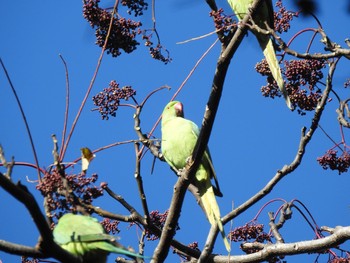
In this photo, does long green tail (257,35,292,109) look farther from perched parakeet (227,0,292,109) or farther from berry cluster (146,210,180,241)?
berry cluster (146,210,180,241)

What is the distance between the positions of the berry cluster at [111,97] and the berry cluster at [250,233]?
1280mm

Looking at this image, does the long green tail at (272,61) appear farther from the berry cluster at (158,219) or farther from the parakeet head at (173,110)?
the parakeet head at (173,110)

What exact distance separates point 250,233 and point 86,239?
5.82 ft

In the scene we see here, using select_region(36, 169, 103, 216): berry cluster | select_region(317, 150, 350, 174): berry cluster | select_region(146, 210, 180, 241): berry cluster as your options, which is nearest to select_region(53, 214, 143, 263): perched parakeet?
select_region(36, 169, 103, 216): berry cluster

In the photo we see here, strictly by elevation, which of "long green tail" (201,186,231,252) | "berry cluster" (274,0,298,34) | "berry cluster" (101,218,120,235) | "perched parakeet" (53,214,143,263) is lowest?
"perched parakeet" (53,214,143,263)

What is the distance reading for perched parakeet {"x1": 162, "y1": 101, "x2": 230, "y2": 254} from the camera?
427 cm

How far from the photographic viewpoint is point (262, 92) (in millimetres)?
3635

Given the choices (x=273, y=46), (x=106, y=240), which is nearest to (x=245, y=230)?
(x=273, y=46)

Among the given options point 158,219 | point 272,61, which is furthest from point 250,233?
point 272,61

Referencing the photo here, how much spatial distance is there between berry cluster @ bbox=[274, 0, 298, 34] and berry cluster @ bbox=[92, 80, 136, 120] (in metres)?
1.10

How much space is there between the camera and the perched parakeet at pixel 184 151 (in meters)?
4.27

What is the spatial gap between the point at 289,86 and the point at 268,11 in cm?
71

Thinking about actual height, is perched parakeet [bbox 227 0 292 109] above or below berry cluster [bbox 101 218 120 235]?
above

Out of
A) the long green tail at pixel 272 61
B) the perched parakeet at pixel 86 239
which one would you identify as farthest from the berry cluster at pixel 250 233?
the perched parakeet at pixel 86 239
